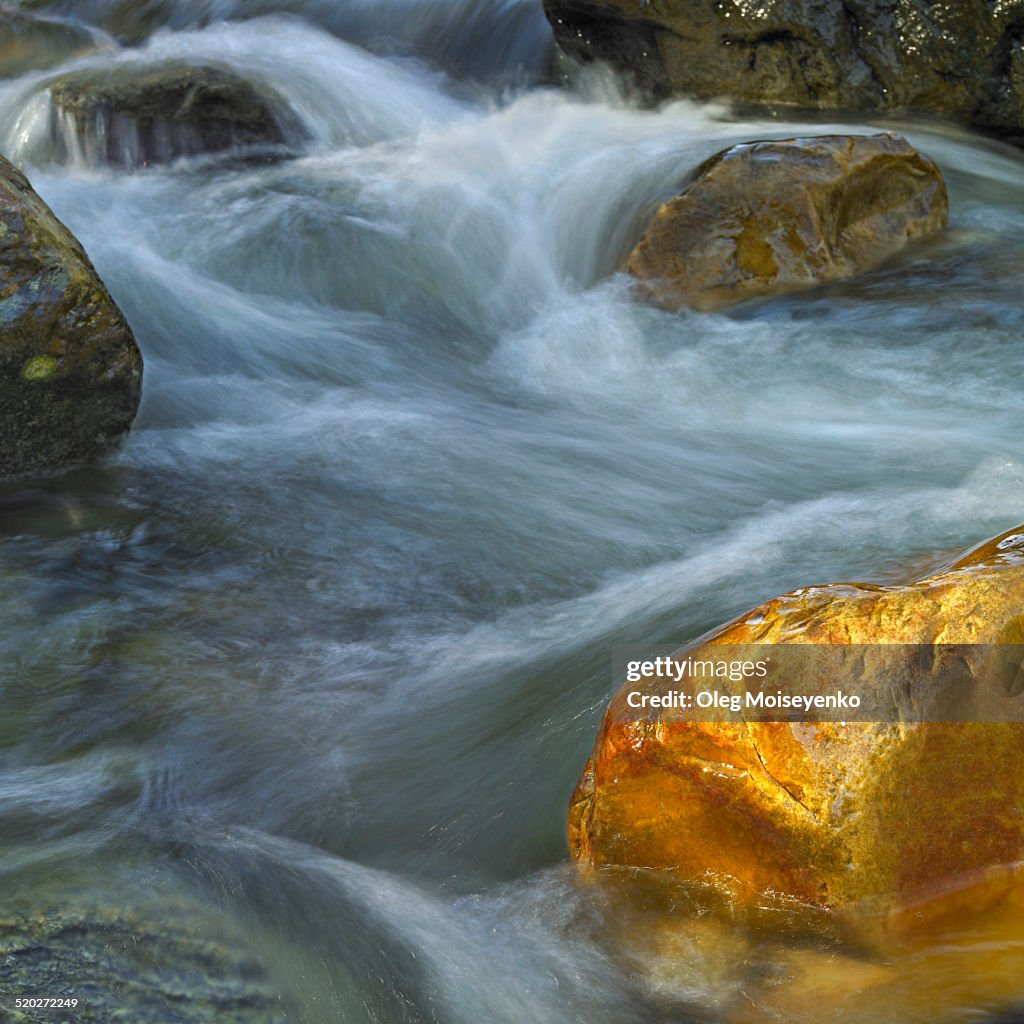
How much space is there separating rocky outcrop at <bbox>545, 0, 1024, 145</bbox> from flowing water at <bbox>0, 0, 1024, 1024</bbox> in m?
0.28

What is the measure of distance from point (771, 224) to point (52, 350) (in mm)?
3675

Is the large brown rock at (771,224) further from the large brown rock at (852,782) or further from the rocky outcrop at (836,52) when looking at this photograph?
the large brown rock at (852,782)

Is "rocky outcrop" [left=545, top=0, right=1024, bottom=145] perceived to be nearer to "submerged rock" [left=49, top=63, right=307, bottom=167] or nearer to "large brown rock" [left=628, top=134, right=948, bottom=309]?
"large brown rock" [left=628, top=134, right=948, bottom=309]

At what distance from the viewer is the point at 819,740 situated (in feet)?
8.41

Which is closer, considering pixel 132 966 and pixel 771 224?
pixel 132 966

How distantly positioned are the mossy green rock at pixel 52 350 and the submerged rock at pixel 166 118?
145 inches

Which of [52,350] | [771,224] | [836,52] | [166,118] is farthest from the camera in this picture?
[166,118]

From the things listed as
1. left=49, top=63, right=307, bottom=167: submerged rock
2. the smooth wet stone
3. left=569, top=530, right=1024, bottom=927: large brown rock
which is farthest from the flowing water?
left=569, top=530, right=1024, bottom=927: large brown rock

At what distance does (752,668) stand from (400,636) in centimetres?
151

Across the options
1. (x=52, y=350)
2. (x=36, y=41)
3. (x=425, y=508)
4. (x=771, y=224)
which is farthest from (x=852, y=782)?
(x=36, y=41)

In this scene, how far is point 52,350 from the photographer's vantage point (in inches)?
184

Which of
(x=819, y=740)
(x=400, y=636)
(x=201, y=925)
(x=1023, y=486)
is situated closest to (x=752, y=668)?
(x=819, y=740)

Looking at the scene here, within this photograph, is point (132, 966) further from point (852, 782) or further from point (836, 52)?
point (836, 52)

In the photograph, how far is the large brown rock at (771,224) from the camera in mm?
6660
